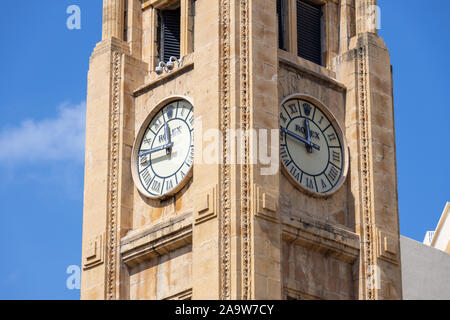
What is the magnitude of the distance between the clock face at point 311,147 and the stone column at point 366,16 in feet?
13.0

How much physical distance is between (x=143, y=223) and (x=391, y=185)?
8.25 meters

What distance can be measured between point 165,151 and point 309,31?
6.84 m

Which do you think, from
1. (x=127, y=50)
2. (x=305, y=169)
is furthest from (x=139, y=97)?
(x=305, y=169)

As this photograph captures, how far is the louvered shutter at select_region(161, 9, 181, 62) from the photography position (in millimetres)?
69000

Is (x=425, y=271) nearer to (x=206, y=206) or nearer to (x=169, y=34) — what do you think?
(x=169, y=34)

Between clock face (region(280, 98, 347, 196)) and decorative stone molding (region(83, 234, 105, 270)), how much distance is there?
671 cm

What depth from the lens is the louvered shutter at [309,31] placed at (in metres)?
68.4

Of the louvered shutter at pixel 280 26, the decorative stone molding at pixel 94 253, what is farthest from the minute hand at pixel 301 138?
A: the decorative stone molding at pixel 94 253

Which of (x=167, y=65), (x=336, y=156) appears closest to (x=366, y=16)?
(x=336, y=156)

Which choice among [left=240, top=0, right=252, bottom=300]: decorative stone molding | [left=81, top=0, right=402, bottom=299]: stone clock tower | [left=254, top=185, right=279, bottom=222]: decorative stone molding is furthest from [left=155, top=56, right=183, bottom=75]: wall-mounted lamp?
[left=254, top=185, right=279, bottom=222]: decorative stone molding

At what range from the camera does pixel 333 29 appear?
69.1 m

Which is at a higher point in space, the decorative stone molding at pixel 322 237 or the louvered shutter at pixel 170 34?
the louvered shutter at pixel 170 34

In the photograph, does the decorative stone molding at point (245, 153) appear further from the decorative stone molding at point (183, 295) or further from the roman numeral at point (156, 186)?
→ the roman numeral at point (156, 186)

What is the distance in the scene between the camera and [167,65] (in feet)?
222
